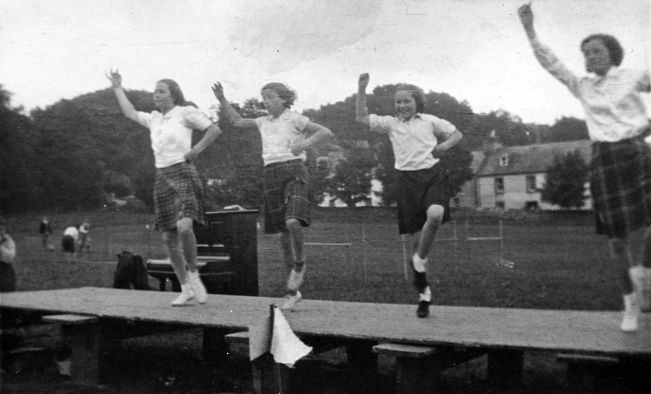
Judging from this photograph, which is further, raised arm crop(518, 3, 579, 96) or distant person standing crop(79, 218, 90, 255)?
distant person standing crop(79, 218, 90, 255)

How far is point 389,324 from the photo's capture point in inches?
149

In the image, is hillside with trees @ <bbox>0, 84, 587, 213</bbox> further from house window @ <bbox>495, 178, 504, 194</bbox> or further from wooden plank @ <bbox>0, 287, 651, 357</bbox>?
wooden plank @ <bbox>0, 287, 651, 357</bbox>

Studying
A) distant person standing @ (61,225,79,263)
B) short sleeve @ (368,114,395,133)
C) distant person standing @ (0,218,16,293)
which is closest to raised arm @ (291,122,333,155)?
A: short sleeve @ (368,114,395,133)

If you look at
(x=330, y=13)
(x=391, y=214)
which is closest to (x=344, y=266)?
(x=391, y=214)

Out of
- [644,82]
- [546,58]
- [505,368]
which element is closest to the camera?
[644,82]

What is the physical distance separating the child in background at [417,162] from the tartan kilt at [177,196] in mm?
1427

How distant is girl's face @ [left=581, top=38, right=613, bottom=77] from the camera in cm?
336

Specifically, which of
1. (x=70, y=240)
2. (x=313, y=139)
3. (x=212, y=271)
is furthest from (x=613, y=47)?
(x=70, y=240)

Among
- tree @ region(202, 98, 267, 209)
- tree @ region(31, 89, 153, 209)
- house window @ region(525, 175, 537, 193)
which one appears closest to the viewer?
house window @ region(525, 175, 537, 193)

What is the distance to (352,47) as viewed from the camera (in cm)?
479

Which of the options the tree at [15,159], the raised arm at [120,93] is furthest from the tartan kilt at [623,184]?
the tree at [15,159]

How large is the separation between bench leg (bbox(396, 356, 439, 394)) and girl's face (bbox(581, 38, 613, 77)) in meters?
1.63

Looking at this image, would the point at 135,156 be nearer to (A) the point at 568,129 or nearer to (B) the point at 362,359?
(B) the point at 362,359

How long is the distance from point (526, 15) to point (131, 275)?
461 centimetres
